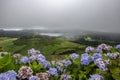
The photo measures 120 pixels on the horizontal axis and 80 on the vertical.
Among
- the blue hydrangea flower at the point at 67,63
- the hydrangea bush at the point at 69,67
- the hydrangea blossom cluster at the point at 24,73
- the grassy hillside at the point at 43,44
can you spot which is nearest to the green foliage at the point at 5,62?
the hydrangea bush at the point at 69,67

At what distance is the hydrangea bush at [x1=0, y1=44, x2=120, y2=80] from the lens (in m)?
1.79

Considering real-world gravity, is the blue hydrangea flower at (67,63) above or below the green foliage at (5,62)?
below

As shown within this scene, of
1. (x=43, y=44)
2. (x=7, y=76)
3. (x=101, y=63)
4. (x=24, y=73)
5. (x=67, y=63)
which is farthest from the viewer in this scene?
(x=43, y=44)

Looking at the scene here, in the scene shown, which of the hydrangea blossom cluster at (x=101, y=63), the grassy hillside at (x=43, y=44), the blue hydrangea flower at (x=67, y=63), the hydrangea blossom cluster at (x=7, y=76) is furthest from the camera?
the grassy hillside at (x=43, y=44)

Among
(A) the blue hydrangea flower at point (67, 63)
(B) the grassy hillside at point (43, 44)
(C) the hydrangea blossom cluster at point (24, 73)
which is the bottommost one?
(B) the grassy hillside at point (43, 44)

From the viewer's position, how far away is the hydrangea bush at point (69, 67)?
1.79m

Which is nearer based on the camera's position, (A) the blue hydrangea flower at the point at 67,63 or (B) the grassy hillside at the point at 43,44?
(A) the blue hydrangea flower at the point at 67,63

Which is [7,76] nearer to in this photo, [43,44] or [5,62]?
[5,62]

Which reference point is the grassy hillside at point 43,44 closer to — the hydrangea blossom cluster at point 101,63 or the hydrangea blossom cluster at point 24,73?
the hydrangea blossom cluster at point 101,63

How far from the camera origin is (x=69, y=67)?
2.28 m

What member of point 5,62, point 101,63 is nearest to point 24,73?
point 5,62

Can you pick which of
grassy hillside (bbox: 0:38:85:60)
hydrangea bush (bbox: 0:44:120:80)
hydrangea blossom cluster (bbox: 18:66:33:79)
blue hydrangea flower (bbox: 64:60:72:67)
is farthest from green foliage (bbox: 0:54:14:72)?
grassy hillside (bbox: 0:38:85:60)

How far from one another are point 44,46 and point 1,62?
11.1 metres

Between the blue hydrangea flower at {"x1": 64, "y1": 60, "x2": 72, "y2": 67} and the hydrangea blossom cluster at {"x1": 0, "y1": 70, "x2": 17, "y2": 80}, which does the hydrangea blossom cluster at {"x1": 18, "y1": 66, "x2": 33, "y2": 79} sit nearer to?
the hydrangea blossom cluster at {"x1": 0, "y1": 70, "x2": 17, "y2": 80}
